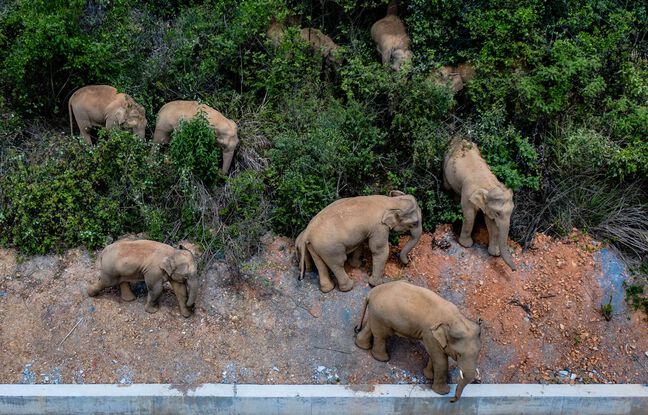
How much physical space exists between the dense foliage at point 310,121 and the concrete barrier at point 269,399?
2.21 m

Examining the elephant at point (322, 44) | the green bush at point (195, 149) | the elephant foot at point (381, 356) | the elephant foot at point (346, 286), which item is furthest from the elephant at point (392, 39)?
the elephant foot at point (381, 356)

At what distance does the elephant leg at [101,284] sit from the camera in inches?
375

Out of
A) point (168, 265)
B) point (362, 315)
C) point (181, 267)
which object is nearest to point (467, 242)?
point (362, 315)

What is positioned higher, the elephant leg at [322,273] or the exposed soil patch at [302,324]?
the elephant leg at [322,273]

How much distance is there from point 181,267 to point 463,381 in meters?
3.65

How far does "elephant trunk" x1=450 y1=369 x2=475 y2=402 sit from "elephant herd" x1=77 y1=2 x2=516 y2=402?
0.01m

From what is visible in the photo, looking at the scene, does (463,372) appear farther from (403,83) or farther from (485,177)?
(403,83)

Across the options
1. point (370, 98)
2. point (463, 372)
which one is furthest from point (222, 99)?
point (463, 372)

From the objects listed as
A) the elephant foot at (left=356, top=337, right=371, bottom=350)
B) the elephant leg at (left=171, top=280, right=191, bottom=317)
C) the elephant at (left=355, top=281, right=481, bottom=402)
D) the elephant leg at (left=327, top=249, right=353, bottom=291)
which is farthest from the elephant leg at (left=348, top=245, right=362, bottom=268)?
the elephant leg at (left=171, top=280, right=191, bottom=317)

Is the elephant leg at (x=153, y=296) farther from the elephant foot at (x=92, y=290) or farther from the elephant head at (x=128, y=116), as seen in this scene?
the elephant head at (x=128, y=116)

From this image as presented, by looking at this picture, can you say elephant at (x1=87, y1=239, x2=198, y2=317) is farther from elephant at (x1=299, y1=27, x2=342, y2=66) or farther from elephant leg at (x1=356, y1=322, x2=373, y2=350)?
elephant at (x1=299, y1=27, x2=342, y2=66)

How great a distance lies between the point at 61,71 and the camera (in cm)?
1175

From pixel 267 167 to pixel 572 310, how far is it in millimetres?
4805

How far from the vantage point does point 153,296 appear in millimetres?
9516
